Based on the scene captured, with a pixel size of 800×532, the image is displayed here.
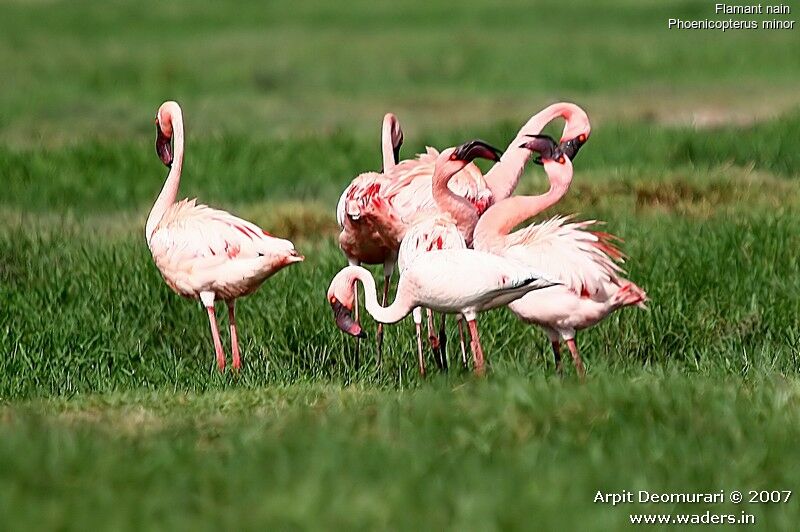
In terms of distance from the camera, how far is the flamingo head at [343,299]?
21.6 ft

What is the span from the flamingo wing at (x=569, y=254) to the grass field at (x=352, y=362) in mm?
420

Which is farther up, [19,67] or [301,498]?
[19,67]

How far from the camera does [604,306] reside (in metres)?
6.43

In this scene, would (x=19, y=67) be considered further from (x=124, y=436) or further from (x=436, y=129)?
(x=124, y=436)

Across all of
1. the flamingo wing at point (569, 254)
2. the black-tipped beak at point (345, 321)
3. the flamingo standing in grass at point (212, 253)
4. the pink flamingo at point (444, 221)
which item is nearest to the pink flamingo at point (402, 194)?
the pink flamingo at point (444, 221)

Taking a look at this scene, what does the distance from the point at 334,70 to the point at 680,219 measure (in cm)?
1447

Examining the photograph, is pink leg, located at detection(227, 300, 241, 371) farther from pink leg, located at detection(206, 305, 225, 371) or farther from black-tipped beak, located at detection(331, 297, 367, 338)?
black-tipped beak, located at detection(331, 297, 367, 338)

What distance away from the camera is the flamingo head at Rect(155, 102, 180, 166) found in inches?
300

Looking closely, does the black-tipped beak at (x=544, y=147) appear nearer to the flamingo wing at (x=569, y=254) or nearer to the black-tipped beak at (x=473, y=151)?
the black-tipped beak at (x=473, y=151)

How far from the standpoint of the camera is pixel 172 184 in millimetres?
7461

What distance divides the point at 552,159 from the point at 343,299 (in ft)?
3.73

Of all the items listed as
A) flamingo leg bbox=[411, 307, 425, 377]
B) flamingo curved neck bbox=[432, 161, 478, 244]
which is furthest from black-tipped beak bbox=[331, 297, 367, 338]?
flamingo curved neck bbox=[432, 161, 478, 244]

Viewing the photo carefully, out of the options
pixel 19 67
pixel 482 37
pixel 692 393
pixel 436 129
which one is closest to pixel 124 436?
pixel 692 393

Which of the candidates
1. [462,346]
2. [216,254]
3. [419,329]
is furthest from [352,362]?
[216,254]
